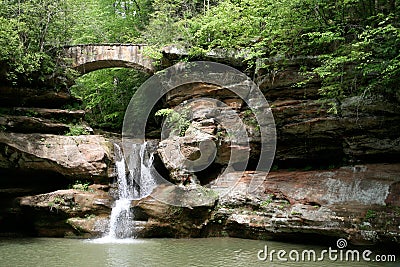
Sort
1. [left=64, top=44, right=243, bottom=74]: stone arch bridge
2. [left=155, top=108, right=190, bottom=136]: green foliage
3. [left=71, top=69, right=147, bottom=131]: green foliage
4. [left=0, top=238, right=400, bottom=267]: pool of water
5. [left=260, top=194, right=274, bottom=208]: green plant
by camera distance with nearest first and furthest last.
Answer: [left=0, top=238, right=400, bottom=267]: pool of water → [left=260, top=194, right=274, bottom=208]: green plant → [left=155, top=108, right=190, bottom=136]: green foliage → [left=64, top=44, right=243, bottom=74]: stone arch bridge → [left=71, top=69, right=147, bottom=131]: green foliage

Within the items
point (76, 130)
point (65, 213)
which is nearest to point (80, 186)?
point (65, 213)

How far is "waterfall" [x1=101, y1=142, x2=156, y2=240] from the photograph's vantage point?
11141 mm

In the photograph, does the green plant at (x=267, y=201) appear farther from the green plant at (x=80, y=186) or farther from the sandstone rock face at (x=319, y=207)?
the green plant at (x=80, y=186)

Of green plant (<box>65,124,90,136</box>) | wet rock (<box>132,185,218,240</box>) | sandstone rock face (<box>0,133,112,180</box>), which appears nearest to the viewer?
wet rock (<box>132,185,218,240</box>)

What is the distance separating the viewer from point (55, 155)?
1191 centimetres

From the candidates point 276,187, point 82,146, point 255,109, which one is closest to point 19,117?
point 82,146

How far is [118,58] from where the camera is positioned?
15820 mm

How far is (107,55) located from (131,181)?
6.10 meters

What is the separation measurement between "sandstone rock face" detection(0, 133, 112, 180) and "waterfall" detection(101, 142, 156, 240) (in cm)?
67

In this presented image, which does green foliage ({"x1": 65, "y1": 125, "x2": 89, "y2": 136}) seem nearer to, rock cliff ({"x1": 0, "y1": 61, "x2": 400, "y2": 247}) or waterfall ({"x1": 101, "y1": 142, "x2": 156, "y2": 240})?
rock cliff ({"x1": 0, "y1": 61, "x2": 400, "y2": 247})

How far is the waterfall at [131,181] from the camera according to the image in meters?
11.1

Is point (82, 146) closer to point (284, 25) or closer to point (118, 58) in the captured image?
point (118, 58)

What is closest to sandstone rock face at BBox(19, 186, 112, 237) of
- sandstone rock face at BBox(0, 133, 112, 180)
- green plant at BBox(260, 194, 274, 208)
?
sandstone rock face at BBox(0, 133, 112, 180)

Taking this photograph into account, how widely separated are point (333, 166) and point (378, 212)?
8.67ft
